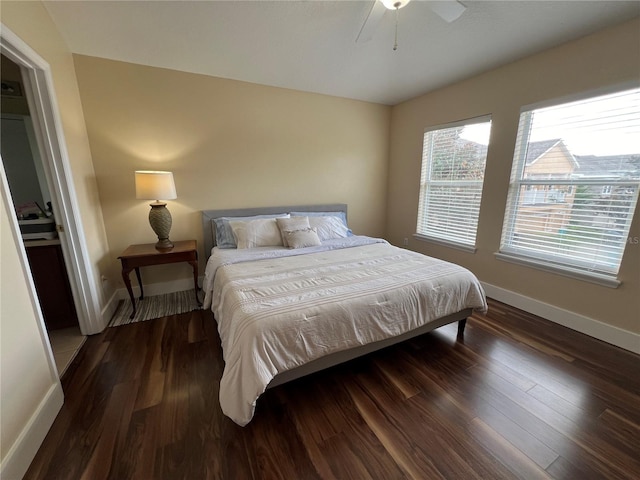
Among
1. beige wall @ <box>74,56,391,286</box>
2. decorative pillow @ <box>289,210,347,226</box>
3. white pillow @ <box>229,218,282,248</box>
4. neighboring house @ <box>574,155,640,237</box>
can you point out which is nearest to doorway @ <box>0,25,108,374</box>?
beige wall @ <box>74,56,391,286</box>

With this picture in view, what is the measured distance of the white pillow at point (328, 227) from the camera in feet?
10.5

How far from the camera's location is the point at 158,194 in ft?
8.16

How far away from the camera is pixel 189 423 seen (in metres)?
1.45

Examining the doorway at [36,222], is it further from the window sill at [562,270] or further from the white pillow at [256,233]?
the window sill at [562,270]

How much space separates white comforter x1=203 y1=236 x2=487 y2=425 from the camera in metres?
1.34

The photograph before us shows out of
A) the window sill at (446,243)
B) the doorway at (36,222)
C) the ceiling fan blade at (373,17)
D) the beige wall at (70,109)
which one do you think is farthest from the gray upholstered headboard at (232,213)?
the ceiling fan blade at (373,17)

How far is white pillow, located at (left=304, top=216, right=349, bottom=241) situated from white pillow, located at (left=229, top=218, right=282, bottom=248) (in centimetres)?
50

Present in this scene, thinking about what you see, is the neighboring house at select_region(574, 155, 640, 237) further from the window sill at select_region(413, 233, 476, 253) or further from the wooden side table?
the wooden side table

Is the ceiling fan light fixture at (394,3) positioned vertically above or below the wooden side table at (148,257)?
above

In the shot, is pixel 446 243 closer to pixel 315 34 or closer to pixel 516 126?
pixel 516 126

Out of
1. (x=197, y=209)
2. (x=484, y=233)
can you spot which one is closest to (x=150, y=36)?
Answer: (x=197, y=209)

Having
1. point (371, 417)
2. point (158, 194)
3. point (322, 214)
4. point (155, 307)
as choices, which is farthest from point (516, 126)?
point (155, 307)

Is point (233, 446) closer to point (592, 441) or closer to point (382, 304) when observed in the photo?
point (382, 304)

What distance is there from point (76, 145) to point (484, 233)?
14.0 feet
